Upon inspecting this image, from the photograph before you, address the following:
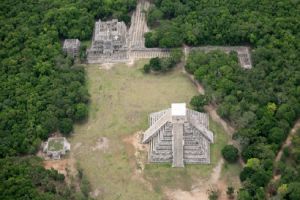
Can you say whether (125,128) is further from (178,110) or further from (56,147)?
(56,147)

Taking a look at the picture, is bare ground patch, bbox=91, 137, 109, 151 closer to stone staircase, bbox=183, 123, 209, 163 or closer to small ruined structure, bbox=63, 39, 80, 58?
stone staircase, bbox=183, 123, 209, 163

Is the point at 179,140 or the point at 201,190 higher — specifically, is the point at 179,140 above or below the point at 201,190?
above

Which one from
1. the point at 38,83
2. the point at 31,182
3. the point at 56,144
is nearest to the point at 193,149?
the point at 56,144

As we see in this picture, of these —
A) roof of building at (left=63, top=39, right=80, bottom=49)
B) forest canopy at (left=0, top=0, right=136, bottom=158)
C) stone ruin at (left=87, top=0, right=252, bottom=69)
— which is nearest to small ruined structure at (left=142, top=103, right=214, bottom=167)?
forest canopy at (left=0, top=0, right=136, bottom=158)

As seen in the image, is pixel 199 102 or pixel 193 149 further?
pixel 199 102

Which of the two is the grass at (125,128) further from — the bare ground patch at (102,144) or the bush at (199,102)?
the bush at (199,102)

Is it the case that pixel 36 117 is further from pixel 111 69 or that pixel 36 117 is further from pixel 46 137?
pixel 111 69

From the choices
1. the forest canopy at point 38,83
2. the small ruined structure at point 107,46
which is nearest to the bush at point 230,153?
the forest canopy at point 38,83
